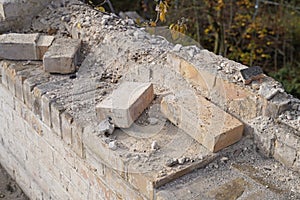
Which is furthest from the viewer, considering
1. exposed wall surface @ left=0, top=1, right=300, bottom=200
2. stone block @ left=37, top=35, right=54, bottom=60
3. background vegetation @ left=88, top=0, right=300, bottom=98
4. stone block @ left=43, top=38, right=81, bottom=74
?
background vegetation @ left=88, top=0, right=300, bottom=98

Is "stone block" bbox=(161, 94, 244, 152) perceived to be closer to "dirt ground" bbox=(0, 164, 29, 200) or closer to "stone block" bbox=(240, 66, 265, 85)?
"stone block" bbox=(240, 66, 265, 85)

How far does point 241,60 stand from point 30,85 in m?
4.91

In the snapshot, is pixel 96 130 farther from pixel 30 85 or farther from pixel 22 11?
pixel 22 11

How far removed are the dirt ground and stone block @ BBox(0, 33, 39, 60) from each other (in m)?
1.45

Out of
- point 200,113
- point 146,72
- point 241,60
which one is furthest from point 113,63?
point 241,60

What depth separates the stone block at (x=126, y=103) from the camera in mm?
3488

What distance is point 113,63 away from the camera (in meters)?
4.30

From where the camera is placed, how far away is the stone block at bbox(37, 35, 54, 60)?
4.45m

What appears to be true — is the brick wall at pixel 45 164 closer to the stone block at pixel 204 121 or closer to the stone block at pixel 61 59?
the stone block at pixel 61 59

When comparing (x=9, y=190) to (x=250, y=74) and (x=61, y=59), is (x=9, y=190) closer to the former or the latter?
(x=61, y=59)

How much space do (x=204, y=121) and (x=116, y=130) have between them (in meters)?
0.65

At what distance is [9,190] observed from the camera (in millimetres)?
5102

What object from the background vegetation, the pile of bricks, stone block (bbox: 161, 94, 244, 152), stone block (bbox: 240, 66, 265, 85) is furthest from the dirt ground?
the background vegetation

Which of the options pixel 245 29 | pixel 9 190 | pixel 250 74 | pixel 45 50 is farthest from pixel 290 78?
pixel 9 190
